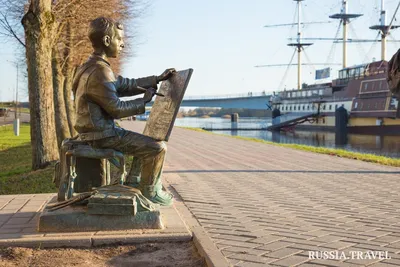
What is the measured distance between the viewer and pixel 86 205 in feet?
15.6

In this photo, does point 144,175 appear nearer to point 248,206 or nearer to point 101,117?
point 101,117

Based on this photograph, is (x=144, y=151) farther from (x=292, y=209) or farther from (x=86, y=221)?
(x=292, y=209)

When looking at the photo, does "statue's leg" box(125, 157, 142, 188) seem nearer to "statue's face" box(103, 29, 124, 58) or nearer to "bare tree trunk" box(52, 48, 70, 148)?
"statue's face" box(103, 29, 124, 58)

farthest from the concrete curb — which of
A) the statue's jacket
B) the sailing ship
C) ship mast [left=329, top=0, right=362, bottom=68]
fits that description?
ship mast [left=329, top=0, right=362, bottom=68]

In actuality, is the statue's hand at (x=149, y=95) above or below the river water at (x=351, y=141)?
above

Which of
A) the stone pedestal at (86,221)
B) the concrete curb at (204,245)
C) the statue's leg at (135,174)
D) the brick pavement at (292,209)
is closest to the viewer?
the concrete curb at (204,245)

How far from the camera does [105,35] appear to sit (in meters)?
4.82

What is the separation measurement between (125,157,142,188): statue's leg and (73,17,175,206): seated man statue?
0.21 meters

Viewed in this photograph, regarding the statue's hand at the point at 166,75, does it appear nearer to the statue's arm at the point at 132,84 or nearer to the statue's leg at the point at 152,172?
the statue's arm at the point at 132,84

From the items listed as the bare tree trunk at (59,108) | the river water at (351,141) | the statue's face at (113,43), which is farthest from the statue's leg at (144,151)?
the river water at (351,141)

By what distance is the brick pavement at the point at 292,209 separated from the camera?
13.8 feet

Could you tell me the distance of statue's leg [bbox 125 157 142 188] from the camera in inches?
209

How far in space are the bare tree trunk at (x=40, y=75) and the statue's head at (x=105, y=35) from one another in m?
5.72

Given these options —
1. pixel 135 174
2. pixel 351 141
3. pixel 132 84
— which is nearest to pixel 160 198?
pixel 135 174
